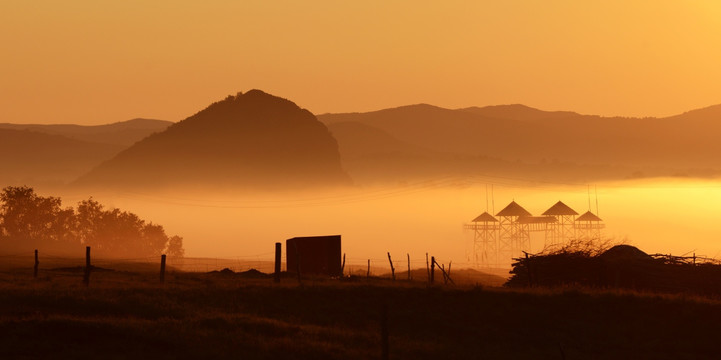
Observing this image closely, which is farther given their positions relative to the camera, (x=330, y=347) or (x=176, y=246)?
(x=176, y=246)

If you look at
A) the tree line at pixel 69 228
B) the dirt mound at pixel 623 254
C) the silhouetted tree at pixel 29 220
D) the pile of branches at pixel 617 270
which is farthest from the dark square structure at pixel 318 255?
the silhouetted tree at pixel 29 220

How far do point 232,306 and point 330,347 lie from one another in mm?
9291

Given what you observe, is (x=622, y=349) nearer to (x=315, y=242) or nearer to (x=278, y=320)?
(x=278, y=320)

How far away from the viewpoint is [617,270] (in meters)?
57.7

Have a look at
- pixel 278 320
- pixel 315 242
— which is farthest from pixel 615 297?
pixel 315 242

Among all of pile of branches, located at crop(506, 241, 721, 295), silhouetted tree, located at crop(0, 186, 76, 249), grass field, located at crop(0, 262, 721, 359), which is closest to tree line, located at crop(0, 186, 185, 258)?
silhouetted tree, located at crop(0, 186, 76, 249)

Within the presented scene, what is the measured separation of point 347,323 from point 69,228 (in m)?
139

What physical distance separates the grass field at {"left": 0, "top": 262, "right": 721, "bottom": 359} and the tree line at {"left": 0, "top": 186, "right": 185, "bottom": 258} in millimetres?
120940

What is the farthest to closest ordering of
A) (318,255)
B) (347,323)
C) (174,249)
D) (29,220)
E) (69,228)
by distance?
(174,249), (69,228), (29,220), (318,255), (347,323)

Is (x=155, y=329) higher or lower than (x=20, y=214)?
lower

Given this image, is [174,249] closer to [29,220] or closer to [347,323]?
[29,220]

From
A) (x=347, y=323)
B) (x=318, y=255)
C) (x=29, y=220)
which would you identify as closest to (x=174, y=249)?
(x=29, y=220)

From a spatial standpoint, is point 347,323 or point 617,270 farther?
point 617,270

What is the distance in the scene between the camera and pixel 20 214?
162250 mm
